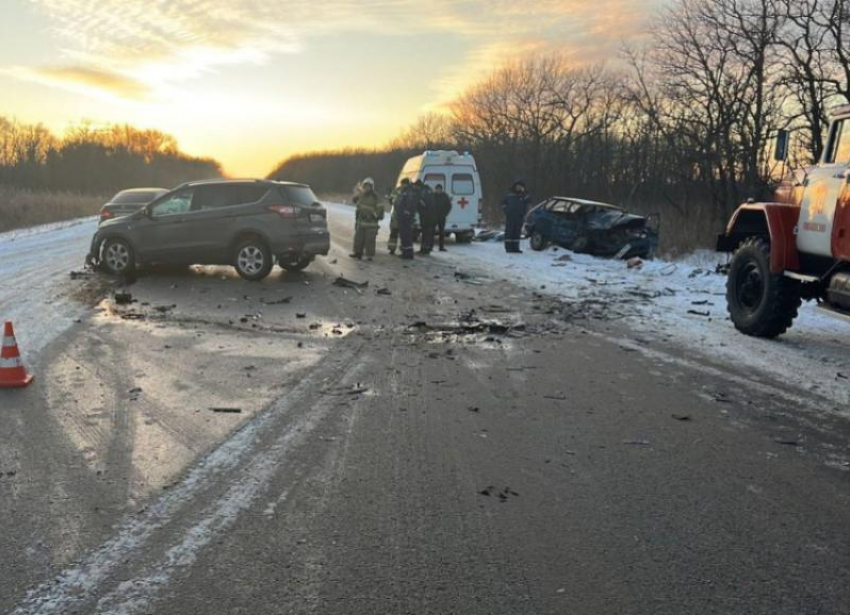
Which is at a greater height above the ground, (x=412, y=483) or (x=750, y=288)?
(x=750, y=288)

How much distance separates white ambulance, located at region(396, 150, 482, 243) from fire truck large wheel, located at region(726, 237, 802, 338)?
523 inches

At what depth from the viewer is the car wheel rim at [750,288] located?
345 inches

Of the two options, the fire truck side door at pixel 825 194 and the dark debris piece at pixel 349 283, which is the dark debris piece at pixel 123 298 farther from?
the fire truck side door at pixel 825 194

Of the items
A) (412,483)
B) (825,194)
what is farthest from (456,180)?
(412,483)

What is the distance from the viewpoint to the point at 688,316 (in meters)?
10.0

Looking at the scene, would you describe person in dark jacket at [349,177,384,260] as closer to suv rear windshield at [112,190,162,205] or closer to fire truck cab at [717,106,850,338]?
suv rear windshield at [112,190,162,205]

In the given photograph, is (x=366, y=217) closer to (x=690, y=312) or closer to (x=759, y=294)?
(x=690, y=312)

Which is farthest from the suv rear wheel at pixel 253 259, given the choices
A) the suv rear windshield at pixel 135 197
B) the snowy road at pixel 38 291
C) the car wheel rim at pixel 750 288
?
the suv rear windshield at pixel 135 197

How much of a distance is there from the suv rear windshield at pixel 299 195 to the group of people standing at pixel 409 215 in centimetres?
297

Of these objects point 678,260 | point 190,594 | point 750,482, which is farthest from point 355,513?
point 678,260

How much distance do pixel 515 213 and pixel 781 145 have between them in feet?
39.9

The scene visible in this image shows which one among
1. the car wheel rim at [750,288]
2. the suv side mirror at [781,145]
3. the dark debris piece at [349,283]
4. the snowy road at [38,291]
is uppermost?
the suv side mirror at [781,145]

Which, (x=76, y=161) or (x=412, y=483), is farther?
(x=76, y=161)

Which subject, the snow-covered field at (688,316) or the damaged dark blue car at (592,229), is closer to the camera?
the snow-covered field at (688,316)
